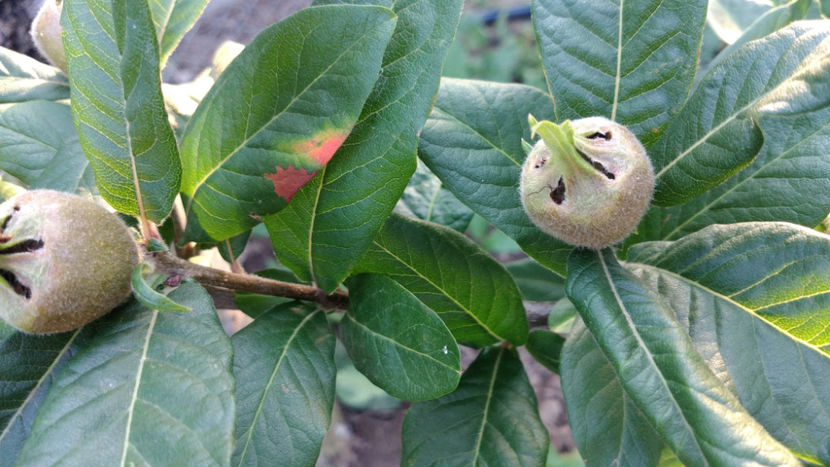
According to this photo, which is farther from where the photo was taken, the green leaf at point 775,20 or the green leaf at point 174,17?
the green leaf at point 775,20

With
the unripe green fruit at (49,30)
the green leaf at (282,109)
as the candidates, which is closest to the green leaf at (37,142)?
the unripe green fruit at (49,30)

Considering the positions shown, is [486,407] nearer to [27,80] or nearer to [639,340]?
[639,340]

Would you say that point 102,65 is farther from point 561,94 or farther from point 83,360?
point 561,94

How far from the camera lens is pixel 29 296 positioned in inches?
37.5

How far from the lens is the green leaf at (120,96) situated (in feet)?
3.17

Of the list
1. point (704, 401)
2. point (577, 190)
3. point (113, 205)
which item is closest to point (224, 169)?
point (113, 205)

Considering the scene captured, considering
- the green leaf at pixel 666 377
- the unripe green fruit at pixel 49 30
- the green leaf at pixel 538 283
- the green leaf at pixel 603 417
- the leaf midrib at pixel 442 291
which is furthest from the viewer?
the green leaf at pixel 538 283

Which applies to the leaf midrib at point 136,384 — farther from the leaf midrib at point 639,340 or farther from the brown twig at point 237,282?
the leaf midrib at point 639,340

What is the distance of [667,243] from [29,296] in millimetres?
1111

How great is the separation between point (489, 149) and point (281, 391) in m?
0.60

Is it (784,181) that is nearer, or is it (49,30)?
(784,181)

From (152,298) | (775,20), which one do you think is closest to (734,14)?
(775,20)

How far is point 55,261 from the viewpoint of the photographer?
0.93 metres

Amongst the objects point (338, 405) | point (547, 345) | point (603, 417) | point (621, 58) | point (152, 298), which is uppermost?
point (621, 58)
